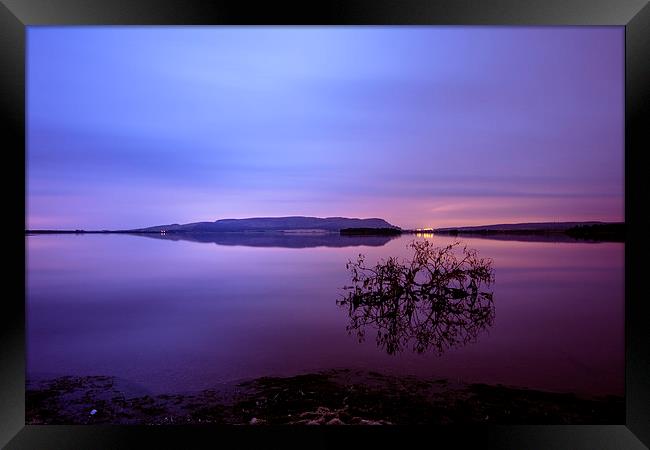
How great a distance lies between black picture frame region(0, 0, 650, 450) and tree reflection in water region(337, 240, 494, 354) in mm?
2355

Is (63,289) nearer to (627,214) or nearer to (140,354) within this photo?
(140,354)

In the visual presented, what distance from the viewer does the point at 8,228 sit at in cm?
222

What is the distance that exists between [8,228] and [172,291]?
24.8ft

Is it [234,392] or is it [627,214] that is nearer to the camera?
[627,214]

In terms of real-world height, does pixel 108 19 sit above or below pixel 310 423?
above

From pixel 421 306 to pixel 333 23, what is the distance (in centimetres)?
463

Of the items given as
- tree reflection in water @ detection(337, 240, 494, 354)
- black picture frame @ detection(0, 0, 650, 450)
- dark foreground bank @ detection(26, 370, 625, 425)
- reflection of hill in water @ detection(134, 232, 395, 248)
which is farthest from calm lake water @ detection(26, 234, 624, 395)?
reflection of hill in water @ detection(134, 232, 395, 248)

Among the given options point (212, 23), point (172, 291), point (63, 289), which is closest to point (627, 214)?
point (212, 23)

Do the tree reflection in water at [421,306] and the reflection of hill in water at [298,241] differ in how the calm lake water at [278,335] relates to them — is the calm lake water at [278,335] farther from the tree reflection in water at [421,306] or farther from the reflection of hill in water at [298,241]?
the reflection of hill in water at [298,241]

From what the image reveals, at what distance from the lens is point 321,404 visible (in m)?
2.82

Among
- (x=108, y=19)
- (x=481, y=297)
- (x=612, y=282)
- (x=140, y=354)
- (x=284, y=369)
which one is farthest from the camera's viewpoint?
(x=612, y=282)

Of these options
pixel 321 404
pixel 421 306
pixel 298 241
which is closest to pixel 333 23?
pixel 321 404

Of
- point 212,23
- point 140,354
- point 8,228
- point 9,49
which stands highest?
point 212,23

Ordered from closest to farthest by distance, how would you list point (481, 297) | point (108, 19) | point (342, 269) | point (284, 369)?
point (108, 19)
point (284, 369)
point (481, 297)
point (342, 269)
